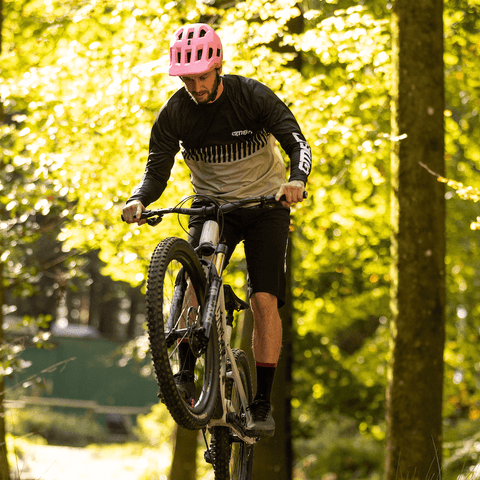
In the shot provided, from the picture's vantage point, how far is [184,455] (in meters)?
9.80

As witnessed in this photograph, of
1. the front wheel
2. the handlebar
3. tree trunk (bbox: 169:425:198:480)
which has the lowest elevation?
tree trunk (bbox: 169:425:198:480)

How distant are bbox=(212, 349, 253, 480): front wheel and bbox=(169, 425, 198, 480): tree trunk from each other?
5207mm

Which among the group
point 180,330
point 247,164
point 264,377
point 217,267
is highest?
point 247,164

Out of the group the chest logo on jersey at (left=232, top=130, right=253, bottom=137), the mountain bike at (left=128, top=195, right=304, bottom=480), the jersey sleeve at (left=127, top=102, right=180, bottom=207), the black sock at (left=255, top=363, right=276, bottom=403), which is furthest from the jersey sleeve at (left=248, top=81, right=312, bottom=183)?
the black sock at (left=255, top=363, right=276, bottom=403)

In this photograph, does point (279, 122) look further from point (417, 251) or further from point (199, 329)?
point (417, 251)

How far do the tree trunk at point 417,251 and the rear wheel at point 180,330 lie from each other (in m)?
2.61

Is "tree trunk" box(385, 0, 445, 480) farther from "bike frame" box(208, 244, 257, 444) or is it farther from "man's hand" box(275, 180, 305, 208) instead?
"man's hand" box(275, 180, 305, 208)

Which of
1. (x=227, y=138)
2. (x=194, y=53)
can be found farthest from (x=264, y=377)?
(x=194, y=53)

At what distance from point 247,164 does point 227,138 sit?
0.21 metres

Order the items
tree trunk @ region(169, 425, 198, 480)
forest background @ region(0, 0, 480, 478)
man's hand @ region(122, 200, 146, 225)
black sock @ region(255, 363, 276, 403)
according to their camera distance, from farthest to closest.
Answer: tree trunk @ region(169, 425, 198, 480), forest background @ region(0, 0, 480, 478), black sock @ region(255, 363, 276, 403), man's hand @ region(122, 200, 146, 225)

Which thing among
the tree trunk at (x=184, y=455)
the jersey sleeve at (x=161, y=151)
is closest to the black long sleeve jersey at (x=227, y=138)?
the jersey sleeve at (x=161, y=151)

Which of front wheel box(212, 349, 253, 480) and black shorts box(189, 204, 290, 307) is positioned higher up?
black shorts box(189, 204, 290, 307)

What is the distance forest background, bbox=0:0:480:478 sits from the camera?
271 inches

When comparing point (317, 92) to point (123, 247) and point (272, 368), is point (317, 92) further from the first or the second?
point (272, 368)
